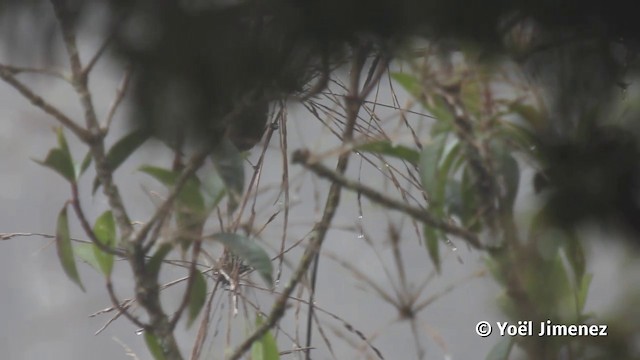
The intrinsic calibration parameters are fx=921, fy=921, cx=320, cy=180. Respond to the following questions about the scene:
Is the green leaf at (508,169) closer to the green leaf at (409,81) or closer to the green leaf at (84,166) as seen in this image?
the green leaf at (409,81)

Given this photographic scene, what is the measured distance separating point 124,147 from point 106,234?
0.11 meters

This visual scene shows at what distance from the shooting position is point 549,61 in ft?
1.66

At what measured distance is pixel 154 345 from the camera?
707mm

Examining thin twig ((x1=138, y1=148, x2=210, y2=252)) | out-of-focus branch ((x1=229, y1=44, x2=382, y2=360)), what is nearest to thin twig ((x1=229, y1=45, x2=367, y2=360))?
out-of-focus branch ((x1=229, y1=44, x2=382, y2=360))

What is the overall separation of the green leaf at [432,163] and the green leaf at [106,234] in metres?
0.25

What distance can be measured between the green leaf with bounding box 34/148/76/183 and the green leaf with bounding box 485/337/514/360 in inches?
13.2

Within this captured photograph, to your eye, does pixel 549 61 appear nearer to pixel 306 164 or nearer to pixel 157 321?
pixel 306 164

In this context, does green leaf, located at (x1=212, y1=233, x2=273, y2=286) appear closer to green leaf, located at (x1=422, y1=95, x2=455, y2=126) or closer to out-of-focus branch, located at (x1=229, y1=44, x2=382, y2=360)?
out-of-focus branch, located at (x1=229, y1=44, x2=382, y2=360)

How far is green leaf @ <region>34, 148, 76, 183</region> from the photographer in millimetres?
641

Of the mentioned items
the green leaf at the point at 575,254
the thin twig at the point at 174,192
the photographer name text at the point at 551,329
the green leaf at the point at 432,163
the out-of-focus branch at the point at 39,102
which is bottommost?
the photographer name text at the point at 551,329

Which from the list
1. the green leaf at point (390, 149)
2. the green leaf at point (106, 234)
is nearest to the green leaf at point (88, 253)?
the green leaf at point (106, 234)

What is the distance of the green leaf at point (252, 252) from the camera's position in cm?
66

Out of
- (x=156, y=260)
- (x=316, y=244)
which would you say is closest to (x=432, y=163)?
(x=316, y=244)

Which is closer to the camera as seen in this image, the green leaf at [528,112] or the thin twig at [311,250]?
the green leaf at [528,112]
